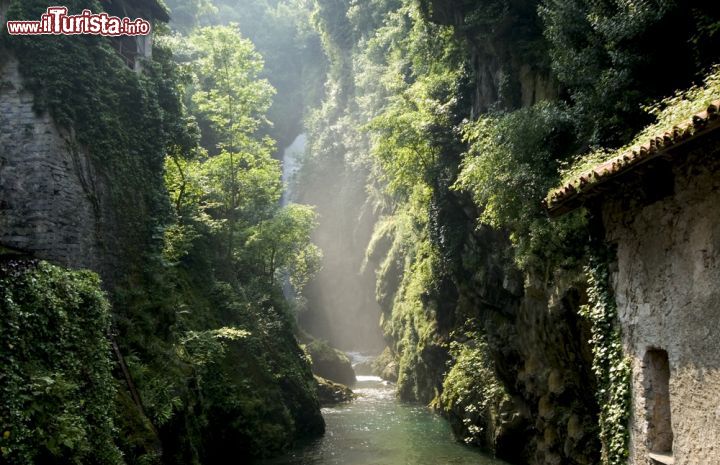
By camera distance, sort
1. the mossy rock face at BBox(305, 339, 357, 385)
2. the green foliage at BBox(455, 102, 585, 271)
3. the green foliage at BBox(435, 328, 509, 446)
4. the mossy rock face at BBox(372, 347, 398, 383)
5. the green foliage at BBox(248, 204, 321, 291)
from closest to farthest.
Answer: the green foliage at BBox(455, 102, 585, 271), the green foliage at BBox(435, 328, 509, 446), the green foliage at BBox(248, 204, 321, 291), the mossy rock face at BBox(305, 339, 357, 385), the mossy rock face at BBox(372, 347, 398, 383)

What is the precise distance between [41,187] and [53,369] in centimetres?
615

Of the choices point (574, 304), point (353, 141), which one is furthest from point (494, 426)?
point (353, 141)

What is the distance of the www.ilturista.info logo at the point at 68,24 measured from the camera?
13547mm

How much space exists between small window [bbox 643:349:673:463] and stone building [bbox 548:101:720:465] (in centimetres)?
1

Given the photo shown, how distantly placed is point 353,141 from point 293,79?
2150 cm

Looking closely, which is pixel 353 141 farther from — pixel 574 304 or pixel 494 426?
pixel 574 304

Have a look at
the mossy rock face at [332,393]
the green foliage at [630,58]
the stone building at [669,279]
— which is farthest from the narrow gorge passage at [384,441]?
the green foliage at [630,58]

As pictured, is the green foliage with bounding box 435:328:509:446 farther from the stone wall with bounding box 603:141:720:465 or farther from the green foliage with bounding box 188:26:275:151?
the green foliage with bounding box 188:26:275:151

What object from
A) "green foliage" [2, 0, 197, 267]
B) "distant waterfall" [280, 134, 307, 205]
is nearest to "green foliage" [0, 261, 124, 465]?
"green foliage" [2, 0, 197, 267]

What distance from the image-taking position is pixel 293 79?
215ft

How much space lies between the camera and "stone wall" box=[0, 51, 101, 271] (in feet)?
40.5

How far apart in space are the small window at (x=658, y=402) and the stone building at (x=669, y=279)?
0.04 ft

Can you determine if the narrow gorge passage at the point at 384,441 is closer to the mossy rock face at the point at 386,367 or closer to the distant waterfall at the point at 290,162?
the mossy rock face at the point at 386,367

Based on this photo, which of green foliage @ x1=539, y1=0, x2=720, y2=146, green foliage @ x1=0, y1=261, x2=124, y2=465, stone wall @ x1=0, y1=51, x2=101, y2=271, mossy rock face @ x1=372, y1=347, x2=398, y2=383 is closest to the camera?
green foliage @ x1=0, y1=261, x2=124, y2=465
